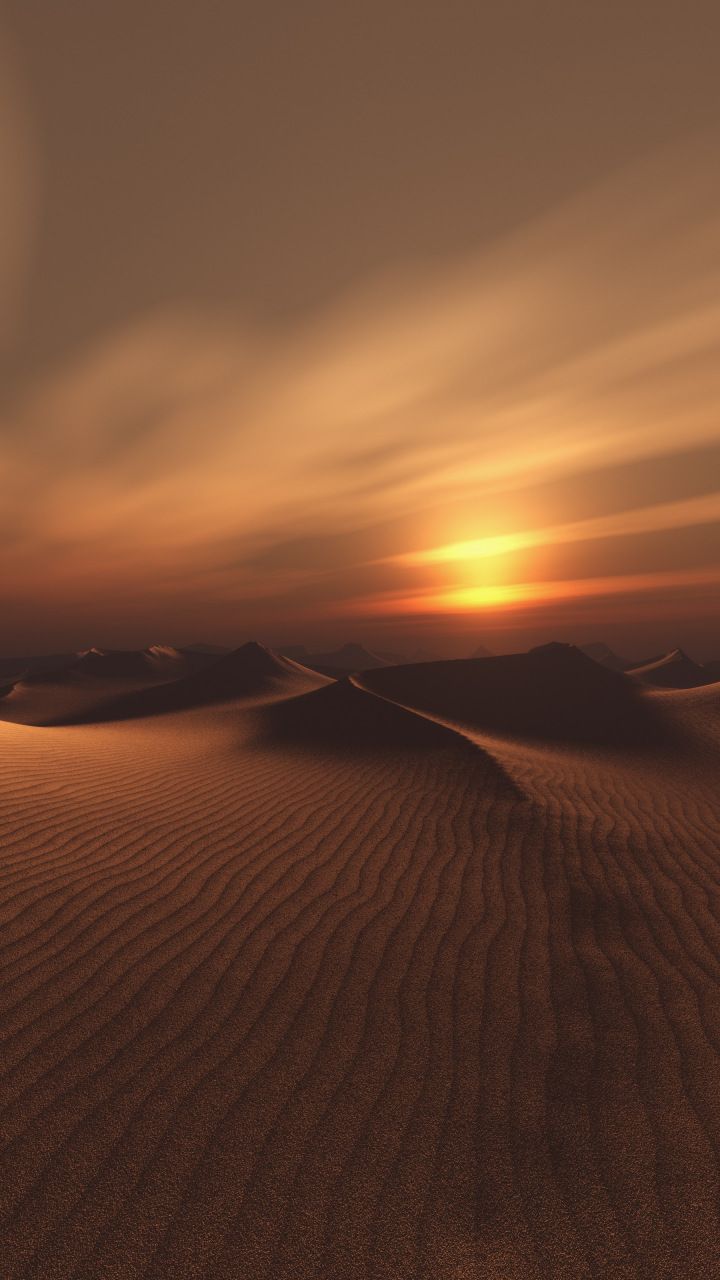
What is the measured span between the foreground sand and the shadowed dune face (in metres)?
9.65

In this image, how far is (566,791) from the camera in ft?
30.1

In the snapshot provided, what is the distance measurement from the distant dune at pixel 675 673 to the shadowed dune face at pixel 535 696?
19.4m

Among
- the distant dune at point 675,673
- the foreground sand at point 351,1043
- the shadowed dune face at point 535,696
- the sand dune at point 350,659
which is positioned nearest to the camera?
the foreground sand at point 351,1043

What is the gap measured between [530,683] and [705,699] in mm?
6274

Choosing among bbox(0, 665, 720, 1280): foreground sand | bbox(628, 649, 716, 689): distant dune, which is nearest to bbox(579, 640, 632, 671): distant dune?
bbox(628, 649, 716, 689): distant dune

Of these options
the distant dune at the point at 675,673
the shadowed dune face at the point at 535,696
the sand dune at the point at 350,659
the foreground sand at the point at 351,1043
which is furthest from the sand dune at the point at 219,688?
the sand dune at the point at 350,659

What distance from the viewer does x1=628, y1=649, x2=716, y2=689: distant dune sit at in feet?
134

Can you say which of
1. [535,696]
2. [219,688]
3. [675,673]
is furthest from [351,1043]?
[675,673]

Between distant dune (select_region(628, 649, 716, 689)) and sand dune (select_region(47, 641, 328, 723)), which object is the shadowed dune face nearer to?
sand dune (select_region(47, 641, 328, 723))

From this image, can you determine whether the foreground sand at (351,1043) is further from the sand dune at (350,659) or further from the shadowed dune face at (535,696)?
the sand dune at (350,659)

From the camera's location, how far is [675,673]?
42312 millimetres

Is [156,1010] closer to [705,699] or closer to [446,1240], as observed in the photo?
[446,1240]

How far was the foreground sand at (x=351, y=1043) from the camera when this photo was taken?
2434 mm

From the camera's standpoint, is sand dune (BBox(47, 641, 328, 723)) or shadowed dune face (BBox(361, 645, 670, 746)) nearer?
shadowed dune face (BBox(361, 645, 670, 746))
